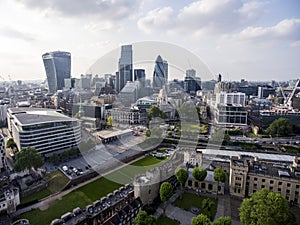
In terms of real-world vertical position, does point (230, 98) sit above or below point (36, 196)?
above

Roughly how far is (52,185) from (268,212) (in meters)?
9.82

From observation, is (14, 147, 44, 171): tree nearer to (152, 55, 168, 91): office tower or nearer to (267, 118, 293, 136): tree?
(152, 55, 168, 91): office tower

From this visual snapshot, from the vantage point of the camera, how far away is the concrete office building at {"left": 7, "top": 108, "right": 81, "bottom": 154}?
13086 millimetres

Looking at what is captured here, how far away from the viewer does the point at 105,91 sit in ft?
121

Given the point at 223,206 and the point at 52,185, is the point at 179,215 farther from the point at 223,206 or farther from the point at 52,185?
the point at 52,185

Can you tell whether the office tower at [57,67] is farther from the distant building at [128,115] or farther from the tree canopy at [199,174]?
the tree canopy at [199,174]

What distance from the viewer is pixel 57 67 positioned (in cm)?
4375

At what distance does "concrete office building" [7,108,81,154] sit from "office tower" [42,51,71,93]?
32375 millimetres

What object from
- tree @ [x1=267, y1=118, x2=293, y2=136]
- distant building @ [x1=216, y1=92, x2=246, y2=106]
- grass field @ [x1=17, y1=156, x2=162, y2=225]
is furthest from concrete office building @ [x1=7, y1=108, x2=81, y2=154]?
distant building @ [x1=216, y1=92, x2=246, y2=106]

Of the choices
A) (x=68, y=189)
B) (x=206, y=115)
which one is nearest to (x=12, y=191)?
(x=68, y=189)

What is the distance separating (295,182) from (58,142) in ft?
A: 47.6

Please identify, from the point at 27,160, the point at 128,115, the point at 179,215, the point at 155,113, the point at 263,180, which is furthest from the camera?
the point at 155,113

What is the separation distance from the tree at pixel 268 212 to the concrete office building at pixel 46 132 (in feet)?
40.9

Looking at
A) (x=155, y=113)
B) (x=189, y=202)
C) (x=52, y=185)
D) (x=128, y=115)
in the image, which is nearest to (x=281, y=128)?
(x=155, y=113)
